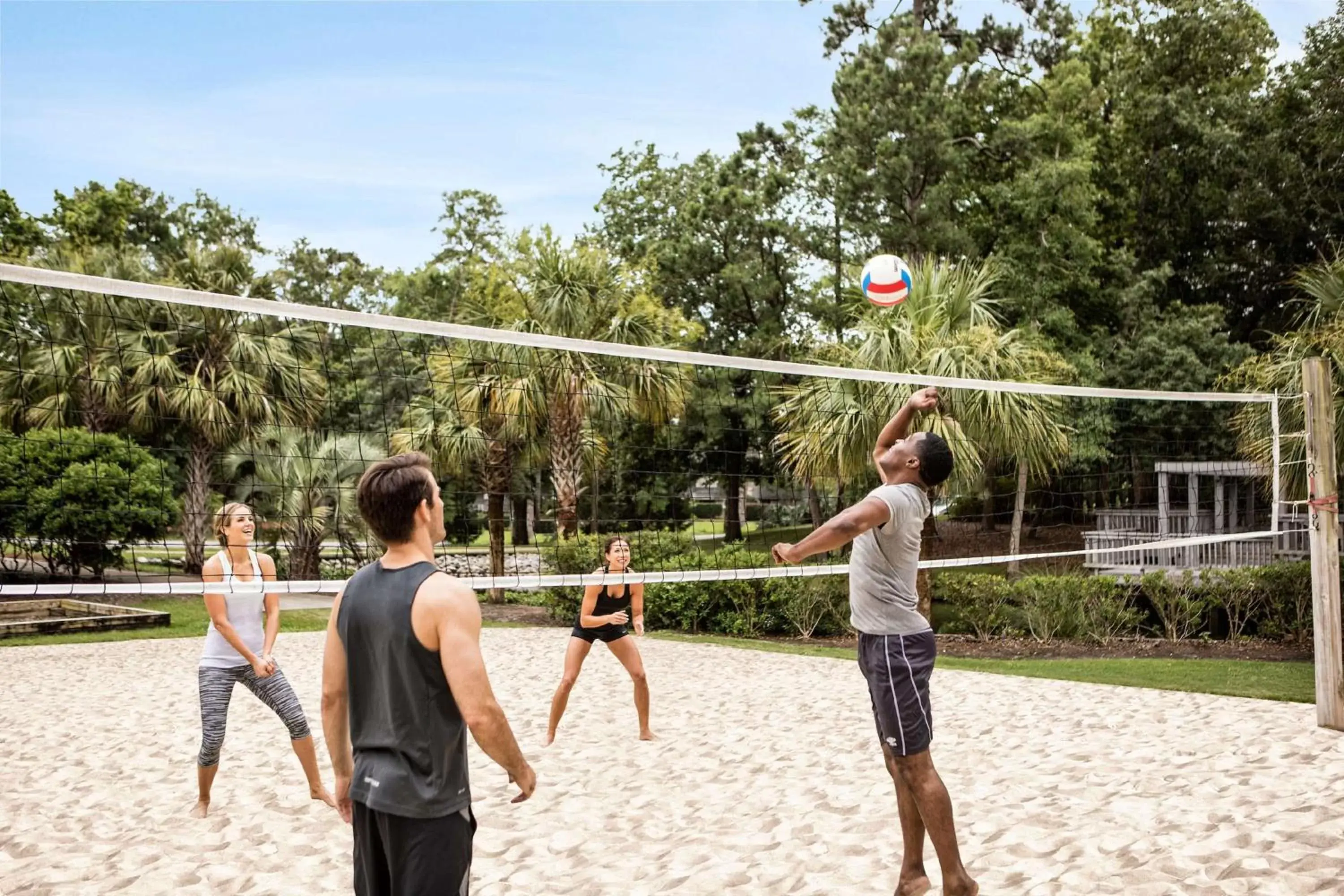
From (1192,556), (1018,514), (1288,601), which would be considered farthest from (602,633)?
(1192,556)

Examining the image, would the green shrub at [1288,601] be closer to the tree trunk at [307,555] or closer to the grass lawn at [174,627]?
the grass lawn at [174,627]

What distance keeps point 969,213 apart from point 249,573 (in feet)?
76.3

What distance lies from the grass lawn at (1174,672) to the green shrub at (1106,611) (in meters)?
1.66

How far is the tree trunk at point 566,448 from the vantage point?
1925 cm

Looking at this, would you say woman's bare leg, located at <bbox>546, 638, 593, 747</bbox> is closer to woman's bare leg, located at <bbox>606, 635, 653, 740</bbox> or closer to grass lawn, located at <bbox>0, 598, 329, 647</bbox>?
woman's bare leg, located at <bbox>606, 635, 653, 740</bbox>

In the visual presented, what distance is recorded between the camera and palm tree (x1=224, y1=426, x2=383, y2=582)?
2003 centimetres

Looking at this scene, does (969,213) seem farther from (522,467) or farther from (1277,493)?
(1277,493)

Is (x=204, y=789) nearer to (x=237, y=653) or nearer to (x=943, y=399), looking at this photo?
(x=237, y=653)

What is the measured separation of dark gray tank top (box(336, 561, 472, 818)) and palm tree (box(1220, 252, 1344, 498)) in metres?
11.2

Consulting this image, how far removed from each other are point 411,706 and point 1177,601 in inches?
537

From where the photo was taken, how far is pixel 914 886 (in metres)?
4.74

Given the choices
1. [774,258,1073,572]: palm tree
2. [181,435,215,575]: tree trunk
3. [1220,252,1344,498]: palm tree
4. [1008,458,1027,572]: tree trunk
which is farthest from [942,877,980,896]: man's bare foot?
[181,435,215,575]: tree trunk

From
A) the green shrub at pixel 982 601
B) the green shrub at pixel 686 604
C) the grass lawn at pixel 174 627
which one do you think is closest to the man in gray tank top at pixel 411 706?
the green shrub at pixel 982 601

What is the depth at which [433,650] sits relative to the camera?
2963 millimetres
